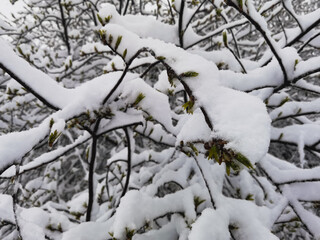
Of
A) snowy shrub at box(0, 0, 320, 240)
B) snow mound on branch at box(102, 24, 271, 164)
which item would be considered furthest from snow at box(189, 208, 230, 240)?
snow mound on branch at box(102, 24, 271, 164)

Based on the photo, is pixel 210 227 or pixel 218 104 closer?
pixel 218 104

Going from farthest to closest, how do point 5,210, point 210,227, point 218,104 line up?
point 5,210 → point 210,227 → point 218,104

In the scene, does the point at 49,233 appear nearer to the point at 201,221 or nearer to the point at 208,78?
the point at 201,221

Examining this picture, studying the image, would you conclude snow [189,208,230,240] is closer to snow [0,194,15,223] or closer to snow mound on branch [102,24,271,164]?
snow mound on branch [102,24,271,164]

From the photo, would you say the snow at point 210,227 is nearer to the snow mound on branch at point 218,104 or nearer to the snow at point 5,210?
the snow mound on branch at point 218,104

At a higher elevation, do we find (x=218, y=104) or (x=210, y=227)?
(x=218, y=104)

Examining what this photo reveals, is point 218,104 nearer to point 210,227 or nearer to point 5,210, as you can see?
point 210,227

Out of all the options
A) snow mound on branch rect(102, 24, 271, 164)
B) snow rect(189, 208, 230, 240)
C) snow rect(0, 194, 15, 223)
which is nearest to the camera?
snow mound on branch rect(102, 24, 271, 164)

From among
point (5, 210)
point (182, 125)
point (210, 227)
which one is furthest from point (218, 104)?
point (5, 210)

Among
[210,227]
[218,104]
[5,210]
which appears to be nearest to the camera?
A: [218,104]

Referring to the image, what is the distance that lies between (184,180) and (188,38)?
0.84 metres

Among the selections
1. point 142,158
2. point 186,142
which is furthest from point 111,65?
point 186,142

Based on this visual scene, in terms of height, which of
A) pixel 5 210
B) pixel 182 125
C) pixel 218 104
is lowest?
pixel 5 210

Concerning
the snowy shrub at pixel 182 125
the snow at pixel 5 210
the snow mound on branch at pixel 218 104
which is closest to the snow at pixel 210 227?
the snowy shrub at pixel 182 125
